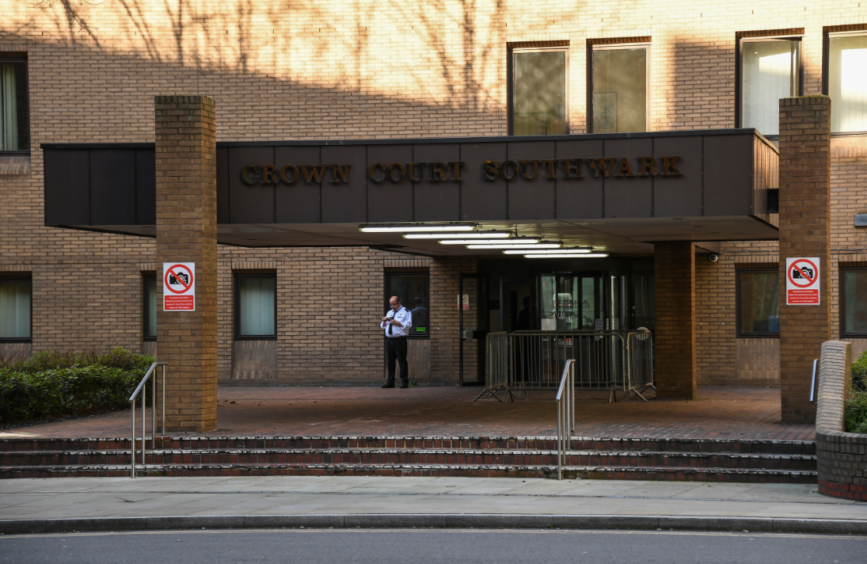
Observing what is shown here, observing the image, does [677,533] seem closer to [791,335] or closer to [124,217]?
[791,335]

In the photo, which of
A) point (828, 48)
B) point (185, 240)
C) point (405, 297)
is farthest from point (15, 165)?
point (828, 48)

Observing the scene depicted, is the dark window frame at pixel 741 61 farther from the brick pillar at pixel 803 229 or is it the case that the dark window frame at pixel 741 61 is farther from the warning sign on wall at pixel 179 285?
the warning sign on wall at pixel 179 285

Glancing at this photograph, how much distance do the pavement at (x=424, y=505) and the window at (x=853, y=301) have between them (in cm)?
966

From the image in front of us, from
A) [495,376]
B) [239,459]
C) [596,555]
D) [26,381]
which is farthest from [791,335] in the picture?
[26,381]

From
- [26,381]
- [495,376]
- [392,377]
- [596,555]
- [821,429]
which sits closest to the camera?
[596,555]

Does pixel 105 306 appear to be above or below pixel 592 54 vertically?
below

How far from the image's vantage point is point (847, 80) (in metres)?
19.0

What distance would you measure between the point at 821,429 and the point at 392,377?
11054 millimetres

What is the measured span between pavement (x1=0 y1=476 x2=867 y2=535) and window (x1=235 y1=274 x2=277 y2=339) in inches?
410

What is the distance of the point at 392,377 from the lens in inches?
782

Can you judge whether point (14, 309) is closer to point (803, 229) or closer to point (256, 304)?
point (256, 304)

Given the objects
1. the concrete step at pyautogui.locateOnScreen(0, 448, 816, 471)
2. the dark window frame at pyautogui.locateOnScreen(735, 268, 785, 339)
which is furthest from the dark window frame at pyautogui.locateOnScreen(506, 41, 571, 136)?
the concrete step at pyautogui.locateOnScreen(0, 448, 816, 471)

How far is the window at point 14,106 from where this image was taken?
21531mm

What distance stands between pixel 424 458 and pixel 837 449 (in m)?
4.59
